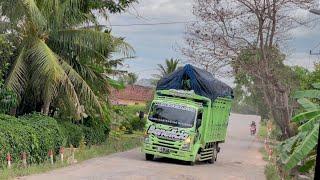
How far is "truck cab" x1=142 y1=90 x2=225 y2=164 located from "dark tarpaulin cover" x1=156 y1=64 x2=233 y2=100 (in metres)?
0.38

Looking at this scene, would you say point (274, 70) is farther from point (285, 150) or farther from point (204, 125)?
point (285, 150)

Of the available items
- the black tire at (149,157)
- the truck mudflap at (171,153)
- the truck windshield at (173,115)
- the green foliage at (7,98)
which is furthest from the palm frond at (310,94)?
the black tire at (149,157)

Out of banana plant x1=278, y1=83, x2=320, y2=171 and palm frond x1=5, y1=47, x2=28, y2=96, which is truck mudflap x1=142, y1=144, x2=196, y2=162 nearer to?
palm frond x1=5, y1=47, x2=28, y2=96

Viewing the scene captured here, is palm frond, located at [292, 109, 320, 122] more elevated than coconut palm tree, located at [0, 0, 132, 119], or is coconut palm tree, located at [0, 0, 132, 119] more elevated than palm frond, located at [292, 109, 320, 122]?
coconut palm tree, located at [0, 0, 132, 119]

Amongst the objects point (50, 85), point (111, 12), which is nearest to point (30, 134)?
point (50, 85)

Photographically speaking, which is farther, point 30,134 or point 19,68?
point 19,68

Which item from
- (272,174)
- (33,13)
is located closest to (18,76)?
(33,13)

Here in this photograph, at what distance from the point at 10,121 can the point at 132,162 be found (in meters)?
Answer: 5.12

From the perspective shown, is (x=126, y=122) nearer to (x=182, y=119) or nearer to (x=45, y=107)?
(x=45, y=107)

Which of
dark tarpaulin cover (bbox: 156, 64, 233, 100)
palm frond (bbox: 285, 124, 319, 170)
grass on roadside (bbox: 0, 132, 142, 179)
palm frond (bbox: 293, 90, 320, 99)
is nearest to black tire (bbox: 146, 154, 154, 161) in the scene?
grass on roadside (bbox: 0, 132, 142, 179)

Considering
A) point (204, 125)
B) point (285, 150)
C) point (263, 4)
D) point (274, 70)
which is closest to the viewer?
point (285, 150)

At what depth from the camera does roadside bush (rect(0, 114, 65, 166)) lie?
17922mm

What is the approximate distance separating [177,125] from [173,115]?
410 millimetres

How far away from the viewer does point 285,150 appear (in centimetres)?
898
